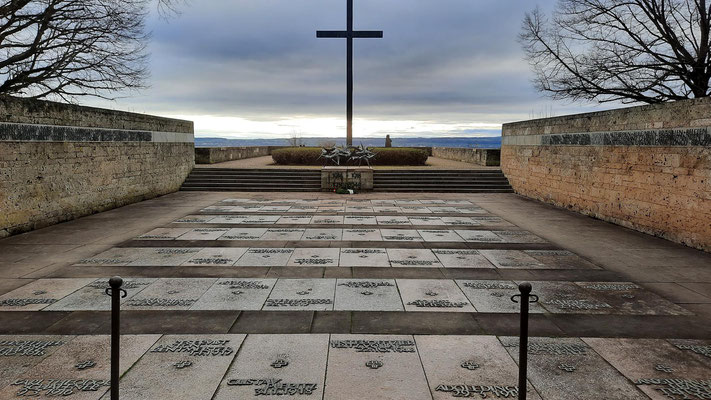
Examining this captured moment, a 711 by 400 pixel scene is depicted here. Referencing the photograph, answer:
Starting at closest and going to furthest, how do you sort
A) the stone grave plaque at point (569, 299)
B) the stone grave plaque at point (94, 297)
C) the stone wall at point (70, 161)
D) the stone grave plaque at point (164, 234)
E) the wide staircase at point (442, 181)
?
the stone grave plaque at point (94, 297) → the stone grave plaque at point (569, 299) → the stone grave plaque at point (164, 234) → the stone wall at point (70, 161) → the wide staircase at point (442, 181)

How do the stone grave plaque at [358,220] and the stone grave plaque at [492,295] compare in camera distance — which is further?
the stone grave plaque at [358,220]

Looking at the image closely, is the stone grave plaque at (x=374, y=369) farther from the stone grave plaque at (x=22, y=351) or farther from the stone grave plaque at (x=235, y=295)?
the stone grave plaque at (x=22, y=351)

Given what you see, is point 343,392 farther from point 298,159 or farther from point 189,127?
point 298,159

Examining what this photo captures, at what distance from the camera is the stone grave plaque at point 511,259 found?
23.1 ft

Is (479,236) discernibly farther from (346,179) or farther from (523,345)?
(346,179)

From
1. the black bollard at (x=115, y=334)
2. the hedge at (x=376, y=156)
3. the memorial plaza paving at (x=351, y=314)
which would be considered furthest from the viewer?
the hedge at (x=376, y=156)

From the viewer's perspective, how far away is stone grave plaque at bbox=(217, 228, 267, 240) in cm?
886

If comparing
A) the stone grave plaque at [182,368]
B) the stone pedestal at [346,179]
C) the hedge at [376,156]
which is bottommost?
the stone grave plaque at [182,368]

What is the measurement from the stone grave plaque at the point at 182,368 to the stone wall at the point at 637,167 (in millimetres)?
9043

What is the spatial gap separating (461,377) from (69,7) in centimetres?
1664

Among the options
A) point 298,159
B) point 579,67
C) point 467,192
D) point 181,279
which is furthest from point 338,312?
point 298,159

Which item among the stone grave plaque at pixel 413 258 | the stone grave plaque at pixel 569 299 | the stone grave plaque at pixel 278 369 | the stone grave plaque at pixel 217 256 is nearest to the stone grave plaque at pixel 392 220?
the stone grave plaque at pixel 413 258

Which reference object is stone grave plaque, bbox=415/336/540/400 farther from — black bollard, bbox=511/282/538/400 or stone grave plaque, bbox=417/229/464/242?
stone grave plaque, bbox=417/229/464/242

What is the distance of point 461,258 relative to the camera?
747 cm
